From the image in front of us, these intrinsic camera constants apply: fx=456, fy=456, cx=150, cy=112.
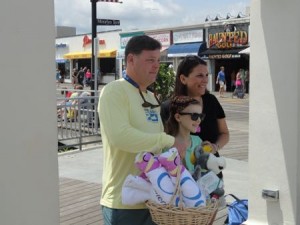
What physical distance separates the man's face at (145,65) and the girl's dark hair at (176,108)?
0.36 m

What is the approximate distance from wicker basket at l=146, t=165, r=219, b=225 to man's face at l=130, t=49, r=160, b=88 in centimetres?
67

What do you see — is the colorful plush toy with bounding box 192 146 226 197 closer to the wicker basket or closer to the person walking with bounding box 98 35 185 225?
the person walking with bounding box 98 35 185 225

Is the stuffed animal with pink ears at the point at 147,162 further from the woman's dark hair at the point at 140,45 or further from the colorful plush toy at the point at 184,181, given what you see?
the woman's dark hair at the point at 140,45

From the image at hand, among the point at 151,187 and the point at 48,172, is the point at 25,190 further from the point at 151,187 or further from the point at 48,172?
the point at 151,187

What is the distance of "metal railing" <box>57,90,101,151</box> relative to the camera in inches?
384

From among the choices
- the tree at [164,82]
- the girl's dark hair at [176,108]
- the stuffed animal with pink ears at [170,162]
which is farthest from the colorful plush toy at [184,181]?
the tree at [164,82]

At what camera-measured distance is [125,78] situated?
106 inches

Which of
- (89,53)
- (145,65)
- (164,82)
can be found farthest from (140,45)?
(89,53)

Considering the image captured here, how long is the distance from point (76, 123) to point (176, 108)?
23.5ft

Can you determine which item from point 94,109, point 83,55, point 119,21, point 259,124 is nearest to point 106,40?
point 83,55

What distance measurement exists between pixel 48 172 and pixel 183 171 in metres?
0.78

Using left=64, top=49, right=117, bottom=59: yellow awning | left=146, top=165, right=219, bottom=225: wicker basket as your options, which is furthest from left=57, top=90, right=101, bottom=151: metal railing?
left=64, top=49, right=117, bottom=59: yellow awning

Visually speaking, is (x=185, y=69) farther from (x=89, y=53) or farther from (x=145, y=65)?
(x=89, y=53)

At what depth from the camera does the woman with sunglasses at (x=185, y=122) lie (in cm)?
292
